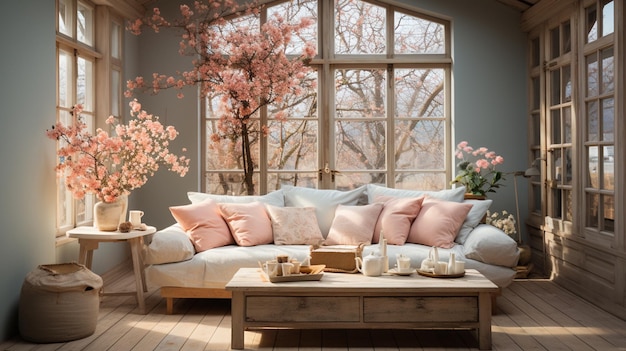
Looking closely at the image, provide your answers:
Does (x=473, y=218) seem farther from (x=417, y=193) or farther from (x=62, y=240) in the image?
(x=62, y=240)

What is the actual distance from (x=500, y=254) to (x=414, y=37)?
287cm

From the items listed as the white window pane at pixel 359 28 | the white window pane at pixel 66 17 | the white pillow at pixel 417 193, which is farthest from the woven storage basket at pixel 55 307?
the white window pane at pixel 359 28

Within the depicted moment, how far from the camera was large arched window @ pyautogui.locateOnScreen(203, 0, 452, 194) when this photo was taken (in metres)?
6.96

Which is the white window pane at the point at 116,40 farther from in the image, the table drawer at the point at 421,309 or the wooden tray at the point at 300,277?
the table drawer at the point at 421,309

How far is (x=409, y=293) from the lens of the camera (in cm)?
411

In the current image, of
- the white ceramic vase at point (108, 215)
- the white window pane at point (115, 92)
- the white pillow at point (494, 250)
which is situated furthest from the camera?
the white window pane at point (115, 92)

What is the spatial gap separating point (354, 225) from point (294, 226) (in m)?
0.50

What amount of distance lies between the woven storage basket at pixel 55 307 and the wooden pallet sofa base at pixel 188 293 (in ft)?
2.36

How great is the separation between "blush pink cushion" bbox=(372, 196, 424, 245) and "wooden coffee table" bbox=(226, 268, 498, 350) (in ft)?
4.38

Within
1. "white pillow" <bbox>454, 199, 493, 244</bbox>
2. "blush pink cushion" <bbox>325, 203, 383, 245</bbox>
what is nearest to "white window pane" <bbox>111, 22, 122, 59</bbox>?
"blush pink cushion" <bbox>325, 203, 383, 245</bbox>

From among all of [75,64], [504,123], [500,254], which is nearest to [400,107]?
[504,123]

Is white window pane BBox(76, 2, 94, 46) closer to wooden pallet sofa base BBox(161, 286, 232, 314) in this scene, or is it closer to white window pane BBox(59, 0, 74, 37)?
white window pane BBox(59, 0, 74, 37)

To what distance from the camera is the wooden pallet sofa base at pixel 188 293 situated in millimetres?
5000

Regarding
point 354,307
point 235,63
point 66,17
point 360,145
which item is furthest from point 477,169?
point 66,17
